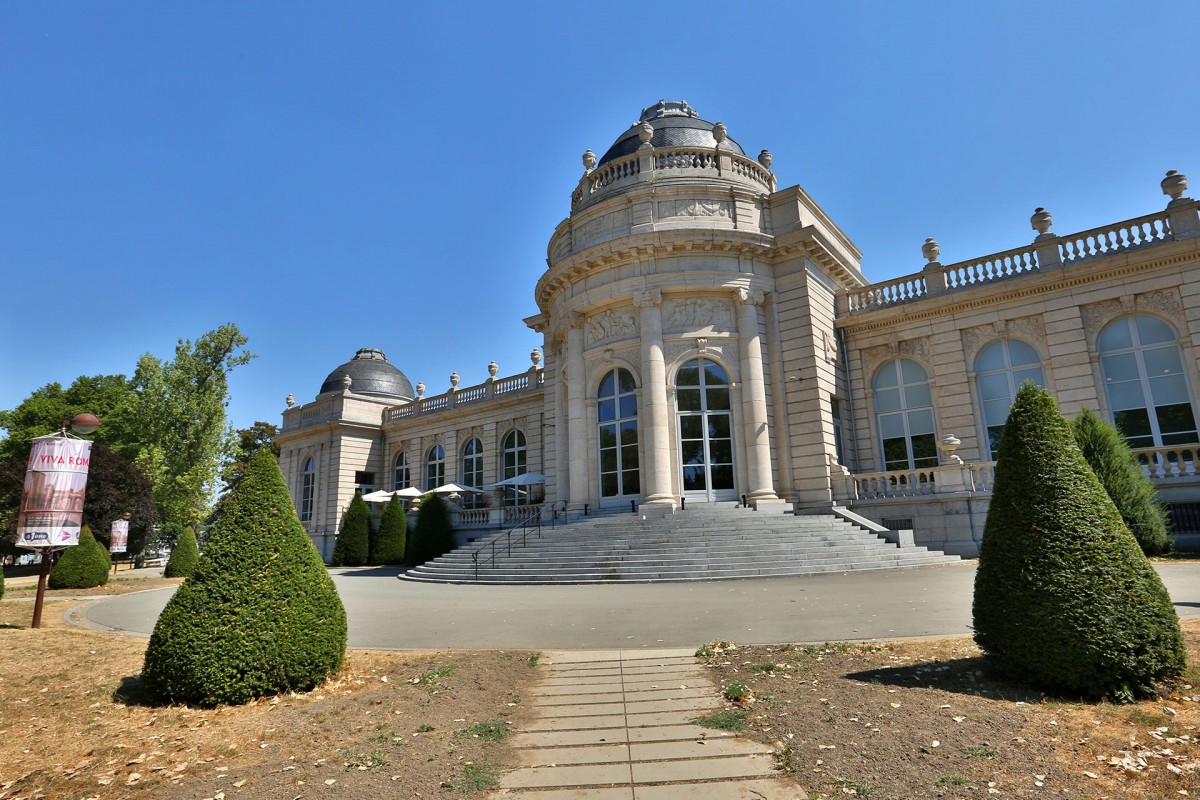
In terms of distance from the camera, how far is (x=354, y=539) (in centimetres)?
2764

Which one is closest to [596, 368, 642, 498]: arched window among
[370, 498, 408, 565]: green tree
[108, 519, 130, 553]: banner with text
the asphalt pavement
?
the asphalt pavement

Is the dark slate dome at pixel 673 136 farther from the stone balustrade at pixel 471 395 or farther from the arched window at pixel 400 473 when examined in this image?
the arched window at pixel 400 473

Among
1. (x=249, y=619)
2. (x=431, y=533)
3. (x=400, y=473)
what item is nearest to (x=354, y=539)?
(x=431, y=533)

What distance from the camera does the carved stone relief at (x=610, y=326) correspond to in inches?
834

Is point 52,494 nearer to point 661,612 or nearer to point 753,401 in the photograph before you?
point 661,612

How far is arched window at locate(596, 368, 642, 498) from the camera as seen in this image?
20.8 metres

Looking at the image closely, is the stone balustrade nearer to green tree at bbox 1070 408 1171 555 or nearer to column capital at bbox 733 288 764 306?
column capital at bbox 733 288 764 306

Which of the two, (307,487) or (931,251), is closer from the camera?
(931,251)

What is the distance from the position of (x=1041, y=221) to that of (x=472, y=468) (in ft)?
80.6

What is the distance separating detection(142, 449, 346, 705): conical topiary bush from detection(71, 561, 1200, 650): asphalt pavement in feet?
5.84

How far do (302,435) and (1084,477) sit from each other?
36907 millimetres

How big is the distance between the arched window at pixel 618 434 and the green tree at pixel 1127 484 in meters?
11.3

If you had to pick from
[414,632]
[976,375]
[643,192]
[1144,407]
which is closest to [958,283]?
[976,375]

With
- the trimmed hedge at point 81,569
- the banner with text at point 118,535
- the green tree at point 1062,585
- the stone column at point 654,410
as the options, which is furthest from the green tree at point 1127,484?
the banner with text at point 118,535
